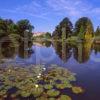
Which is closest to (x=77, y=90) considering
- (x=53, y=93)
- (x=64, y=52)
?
(x=53, y=93)

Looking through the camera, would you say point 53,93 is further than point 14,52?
No

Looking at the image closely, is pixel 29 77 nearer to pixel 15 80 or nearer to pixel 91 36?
pixel 15 80

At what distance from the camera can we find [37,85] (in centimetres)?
749

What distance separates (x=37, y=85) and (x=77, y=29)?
48.8 metres

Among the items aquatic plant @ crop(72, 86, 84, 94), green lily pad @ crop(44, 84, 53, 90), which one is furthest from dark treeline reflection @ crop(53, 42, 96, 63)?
green lily pad @ crop(44, 84, 53, 90)

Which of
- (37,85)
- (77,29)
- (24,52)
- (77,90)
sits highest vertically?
(77,29)

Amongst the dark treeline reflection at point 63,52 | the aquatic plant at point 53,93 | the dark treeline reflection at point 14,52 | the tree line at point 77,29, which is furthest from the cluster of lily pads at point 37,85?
the tree line at point 77,29

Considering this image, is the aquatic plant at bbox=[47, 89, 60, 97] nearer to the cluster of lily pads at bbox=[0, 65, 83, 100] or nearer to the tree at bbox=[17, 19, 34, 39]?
the cluster of lily pads at bbox=[0, 65, 83, 100]

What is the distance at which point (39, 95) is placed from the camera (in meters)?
6.63

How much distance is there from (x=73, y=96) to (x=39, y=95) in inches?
40.3

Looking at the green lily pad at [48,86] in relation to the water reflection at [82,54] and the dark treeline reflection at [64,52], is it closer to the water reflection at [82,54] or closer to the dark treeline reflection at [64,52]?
the water reflection at [82,54]

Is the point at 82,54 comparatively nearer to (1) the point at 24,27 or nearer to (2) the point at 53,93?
(2) the point at 53,93

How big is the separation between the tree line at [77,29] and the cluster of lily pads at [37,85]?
3704cm

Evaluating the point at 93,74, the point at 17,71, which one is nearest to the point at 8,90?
the point at 17,71
